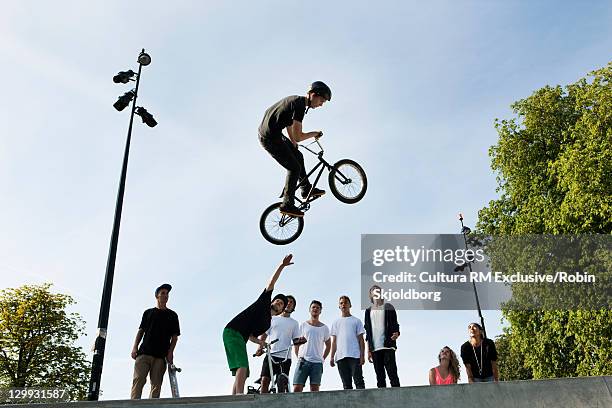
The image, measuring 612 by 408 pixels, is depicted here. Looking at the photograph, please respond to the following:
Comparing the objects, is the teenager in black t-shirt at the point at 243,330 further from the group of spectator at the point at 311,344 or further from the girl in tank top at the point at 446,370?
the girl in tank top at the point at 446,370

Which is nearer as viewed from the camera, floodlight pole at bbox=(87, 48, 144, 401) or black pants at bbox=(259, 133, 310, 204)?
black pants at bbox=(259, 133, 310, 204)

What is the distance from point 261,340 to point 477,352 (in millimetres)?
3050

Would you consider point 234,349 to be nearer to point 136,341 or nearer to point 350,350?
point 136,341

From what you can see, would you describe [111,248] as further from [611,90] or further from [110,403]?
[611,90]

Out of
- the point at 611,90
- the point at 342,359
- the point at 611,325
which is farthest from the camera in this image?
the point at 611,90

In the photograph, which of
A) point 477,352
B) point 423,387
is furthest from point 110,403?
point 477,352

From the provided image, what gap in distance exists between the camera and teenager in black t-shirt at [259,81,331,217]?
27.1 feet

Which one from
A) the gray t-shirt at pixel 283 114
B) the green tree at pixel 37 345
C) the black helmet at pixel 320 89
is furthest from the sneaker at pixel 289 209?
the green tree at pixel 37 345

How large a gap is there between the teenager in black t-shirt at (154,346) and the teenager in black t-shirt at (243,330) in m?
1.05

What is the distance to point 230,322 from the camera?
7.19 m

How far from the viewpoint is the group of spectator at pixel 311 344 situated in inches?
298

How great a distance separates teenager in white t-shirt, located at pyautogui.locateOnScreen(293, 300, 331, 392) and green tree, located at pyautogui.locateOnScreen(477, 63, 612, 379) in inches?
495

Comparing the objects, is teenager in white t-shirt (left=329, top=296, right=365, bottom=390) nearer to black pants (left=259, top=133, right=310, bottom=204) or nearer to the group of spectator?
the group of spectator

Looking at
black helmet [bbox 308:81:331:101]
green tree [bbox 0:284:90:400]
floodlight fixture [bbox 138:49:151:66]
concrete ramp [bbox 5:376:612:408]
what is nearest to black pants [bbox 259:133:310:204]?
black helmet [bbox 308:81:331:101]
